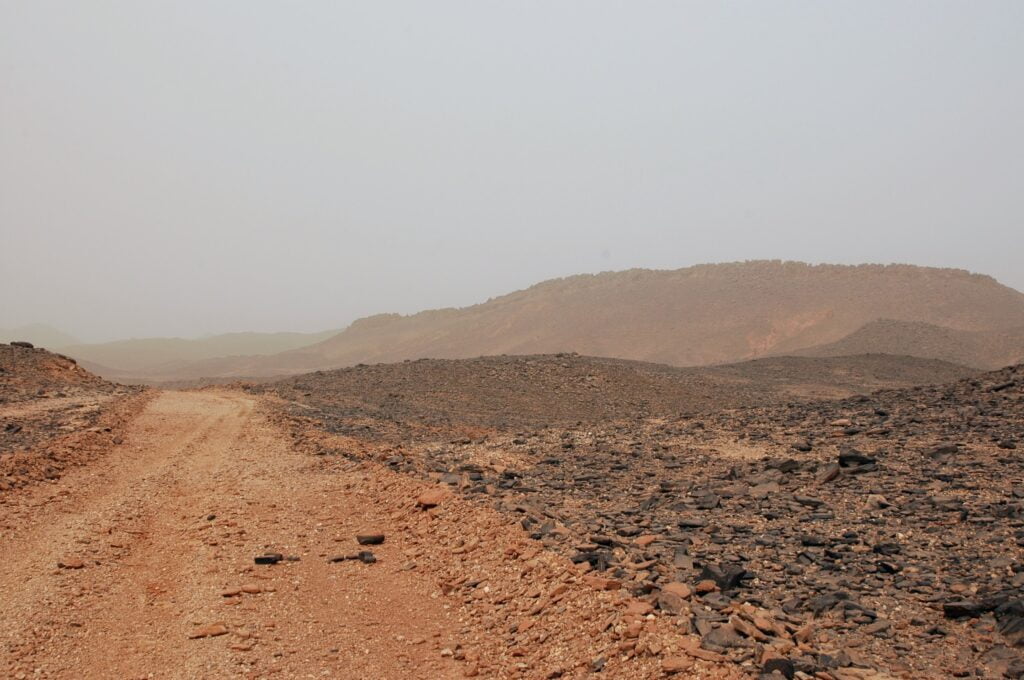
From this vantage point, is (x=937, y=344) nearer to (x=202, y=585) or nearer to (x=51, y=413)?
(x=51, y=413)

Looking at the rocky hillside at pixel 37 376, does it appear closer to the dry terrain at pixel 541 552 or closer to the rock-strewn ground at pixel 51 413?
the rock-strewn ground at pixel 51 413

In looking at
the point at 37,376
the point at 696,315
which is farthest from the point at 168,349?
the point at 37,376

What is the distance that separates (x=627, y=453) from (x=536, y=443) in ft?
6.84

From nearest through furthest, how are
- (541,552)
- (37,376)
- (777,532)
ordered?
1. (541,552)
2. (777,532)
3. (37,376)

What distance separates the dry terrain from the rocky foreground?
0.08ft

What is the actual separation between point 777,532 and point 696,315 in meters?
62.1

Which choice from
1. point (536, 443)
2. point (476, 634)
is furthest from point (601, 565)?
point (536, 443)

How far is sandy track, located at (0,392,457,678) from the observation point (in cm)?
480

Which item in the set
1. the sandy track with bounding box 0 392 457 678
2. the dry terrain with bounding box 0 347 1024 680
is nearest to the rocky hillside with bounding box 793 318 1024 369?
the dry terrain with bounding box 0 347 1024 680

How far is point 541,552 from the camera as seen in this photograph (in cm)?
607

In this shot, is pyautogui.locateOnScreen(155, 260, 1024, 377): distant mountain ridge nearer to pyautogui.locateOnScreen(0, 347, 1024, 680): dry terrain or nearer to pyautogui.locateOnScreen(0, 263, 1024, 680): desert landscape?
pyautogui.locateOnScreen(0, 263, 1024, 680): desert landscape

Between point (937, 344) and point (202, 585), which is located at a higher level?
point (937, 344)

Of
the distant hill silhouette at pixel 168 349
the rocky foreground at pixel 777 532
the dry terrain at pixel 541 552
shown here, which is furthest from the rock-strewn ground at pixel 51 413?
the distant hill silhouette at pixel 168 349

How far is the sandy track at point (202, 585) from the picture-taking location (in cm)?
480
